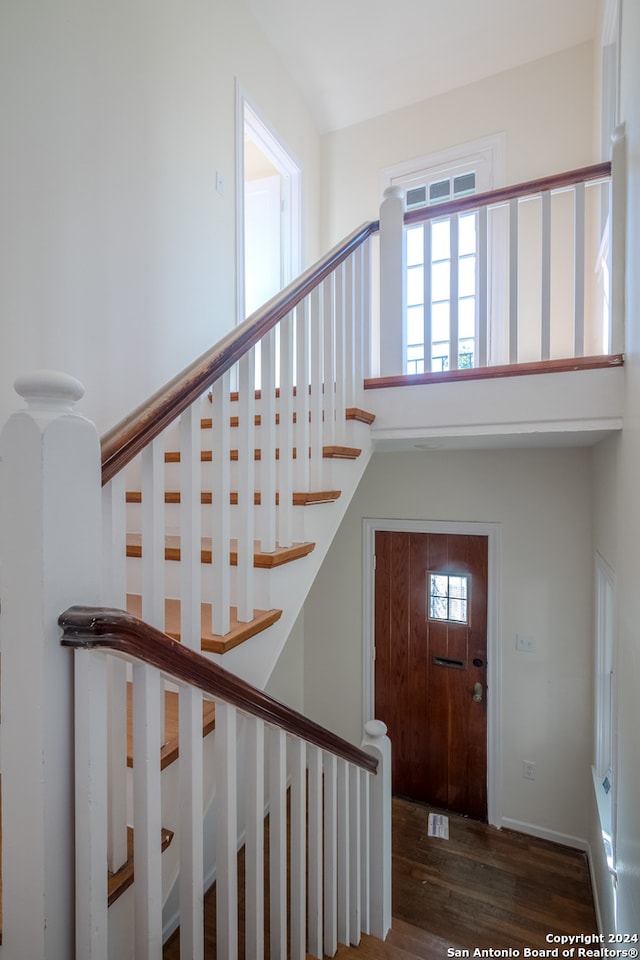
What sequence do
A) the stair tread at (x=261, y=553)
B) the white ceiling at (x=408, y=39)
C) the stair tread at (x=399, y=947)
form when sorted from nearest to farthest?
the stair tread at (x=261, y=553)
the stair tread at (x=399, y=947)
the white ceiling at (x=408, y=39)

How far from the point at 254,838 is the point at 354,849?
0.87 meters

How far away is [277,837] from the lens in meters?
1.19

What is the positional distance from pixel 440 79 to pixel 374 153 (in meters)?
0.64

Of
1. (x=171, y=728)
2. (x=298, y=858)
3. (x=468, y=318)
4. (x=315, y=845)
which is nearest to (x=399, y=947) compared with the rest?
(x=315, y=845)

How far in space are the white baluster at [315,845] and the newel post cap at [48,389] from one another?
1.17 meters

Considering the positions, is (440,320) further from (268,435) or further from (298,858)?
(298,858)

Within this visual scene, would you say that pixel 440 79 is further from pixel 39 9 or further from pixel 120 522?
pixel 120 522

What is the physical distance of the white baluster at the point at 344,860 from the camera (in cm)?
161

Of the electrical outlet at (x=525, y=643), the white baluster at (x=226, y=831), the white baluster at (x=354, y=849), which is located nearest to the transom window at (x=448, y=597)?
the electrical outlet at (x=525, y=643)

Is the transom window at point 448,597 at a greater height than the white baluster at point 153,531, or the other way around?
the white baluster at point 153,531

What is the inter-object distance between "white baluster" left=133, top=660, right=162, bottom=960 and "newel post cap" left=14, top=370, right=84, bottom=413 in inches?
18.1

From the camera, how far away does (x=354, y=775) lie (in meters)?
1.72

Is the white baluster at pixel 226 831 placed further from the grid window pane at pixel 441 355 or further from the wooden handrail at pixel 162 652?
the grid window pane at pixel 441 355

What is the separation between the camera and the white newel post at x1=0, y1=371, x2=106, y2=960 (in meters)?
0.70
